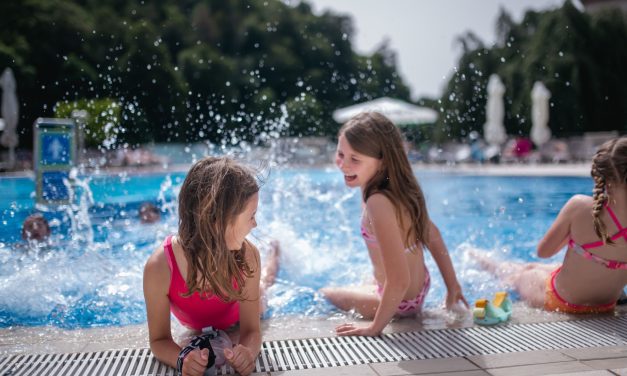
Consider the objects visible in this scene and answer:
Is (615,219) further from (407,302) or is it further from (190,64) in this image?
(190,64)

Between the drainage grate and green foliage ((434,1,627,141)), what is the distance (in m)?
25.1

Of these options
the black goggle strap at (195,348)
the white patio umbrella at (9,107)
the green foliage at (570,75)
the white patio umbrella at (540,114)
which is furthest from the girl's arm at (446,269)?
the green foliage at (570,75)

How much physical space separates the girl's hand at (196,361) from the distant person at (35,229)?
4.17 m

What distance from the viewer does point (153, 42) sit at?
84.3ft

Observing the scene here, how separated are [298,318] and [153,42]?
24.6 metres

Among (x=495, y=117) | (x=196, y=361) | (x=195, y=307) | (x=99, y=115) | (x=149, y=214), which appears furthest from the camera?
(x=495, y=117)

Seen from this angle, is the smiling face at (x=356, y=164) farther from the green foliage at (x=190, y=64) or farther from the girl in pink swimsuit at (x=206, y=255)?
the green foliage at (x=190, y=64)

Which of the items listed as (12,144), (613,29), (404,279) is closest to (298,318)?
(404,279)

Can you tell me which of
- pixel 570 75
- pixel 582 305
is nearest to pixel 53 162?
pixel 582 305

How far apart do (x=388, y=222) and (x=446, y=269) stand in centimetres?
66

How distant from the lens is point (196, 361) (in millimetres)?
2154

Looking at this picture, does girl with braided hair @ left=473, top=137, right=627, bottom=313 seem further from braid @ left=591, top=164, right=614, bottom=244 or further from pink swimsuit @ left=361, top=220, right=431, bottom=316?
pink swimsuit @ left=361, top=220, right=431, bottom=316

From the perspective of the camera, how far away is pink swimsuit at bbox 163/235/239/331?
2.35 metres

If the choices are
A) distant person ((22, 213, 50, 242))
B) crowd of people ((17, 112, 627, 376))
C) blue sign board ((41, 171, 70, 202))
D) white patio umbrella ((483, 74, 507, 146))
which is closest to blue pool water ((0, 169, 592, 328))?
distant person ((22, 213, 50, 242))
